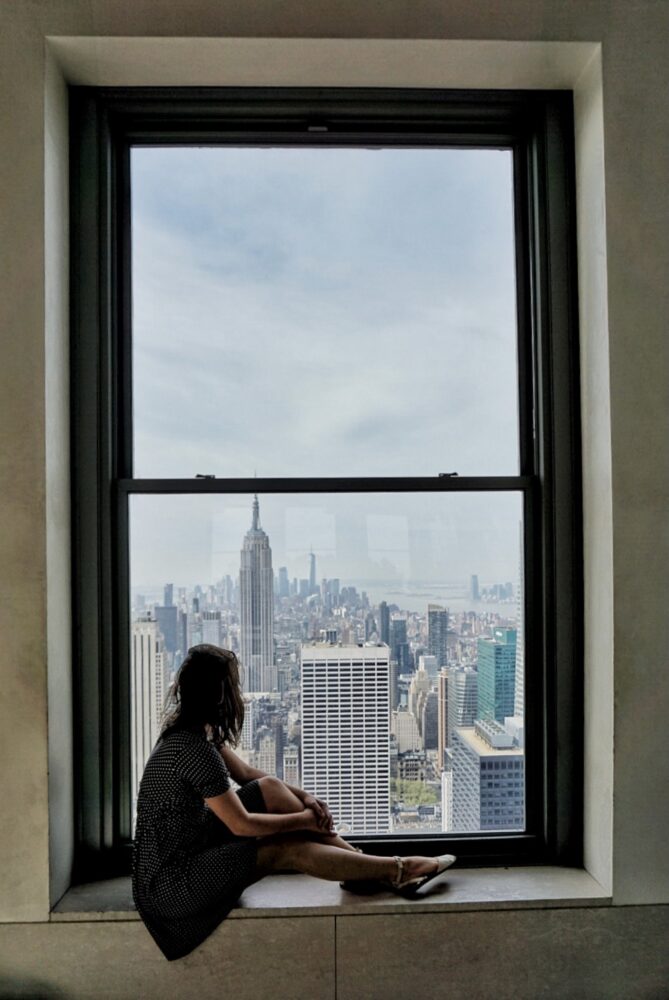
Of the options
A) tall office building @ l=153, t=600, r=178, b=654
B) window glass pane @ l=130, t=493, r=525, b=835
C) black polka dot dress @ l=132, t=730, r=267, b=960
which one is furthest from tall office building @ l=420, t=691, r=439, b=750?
tall office building @ l=153, t=600, r=178, b=654

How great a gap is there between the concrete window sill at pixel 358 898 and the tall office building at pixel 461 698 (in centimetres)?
42

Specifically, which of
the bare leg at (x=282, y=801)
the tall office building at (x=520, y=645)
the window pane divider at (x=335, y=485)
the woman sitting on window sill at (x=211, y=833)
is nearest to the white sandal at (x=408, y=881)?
the woman sitting on window sill at (x=211, y=833)

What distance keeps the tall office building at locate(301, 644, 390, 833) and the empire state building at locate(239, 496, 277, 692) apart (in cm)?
10

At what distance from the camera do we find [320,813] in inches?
86.4

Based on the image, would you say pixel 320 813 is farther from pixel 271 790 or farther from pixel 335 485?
pixel 335 485

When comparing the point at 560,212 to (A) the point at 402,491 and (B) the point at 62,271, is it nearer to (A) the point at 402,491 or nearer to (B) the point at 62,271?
(A) the point at 402,491

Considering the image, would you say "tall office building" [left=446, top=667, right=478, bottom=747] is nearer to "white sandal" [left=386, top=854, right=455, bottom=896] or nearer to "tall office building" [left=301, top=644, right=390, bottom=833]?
"tall office building" [left=301, top=644, right=390, bottom=833]

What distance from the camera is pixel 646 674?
2148mm

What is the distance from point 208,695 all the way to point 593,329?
1.39 metres

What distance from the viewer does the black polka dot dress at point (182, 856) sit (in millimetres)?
2035

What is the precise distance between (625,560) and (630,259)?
0.77m

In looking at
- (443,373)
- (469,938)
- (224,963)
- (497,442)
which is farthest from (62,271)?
(469,938)

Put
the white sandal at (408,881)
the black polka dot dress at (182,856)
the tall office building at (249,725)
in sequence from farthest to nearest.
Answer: the tall office building at (249,725) < the white sandal at (408,881) < the black polka dot dress at (182,856)

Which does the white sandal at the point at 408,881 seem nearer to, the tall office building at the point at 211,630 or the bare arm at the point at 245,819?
the bare arm at the point at 245,819
